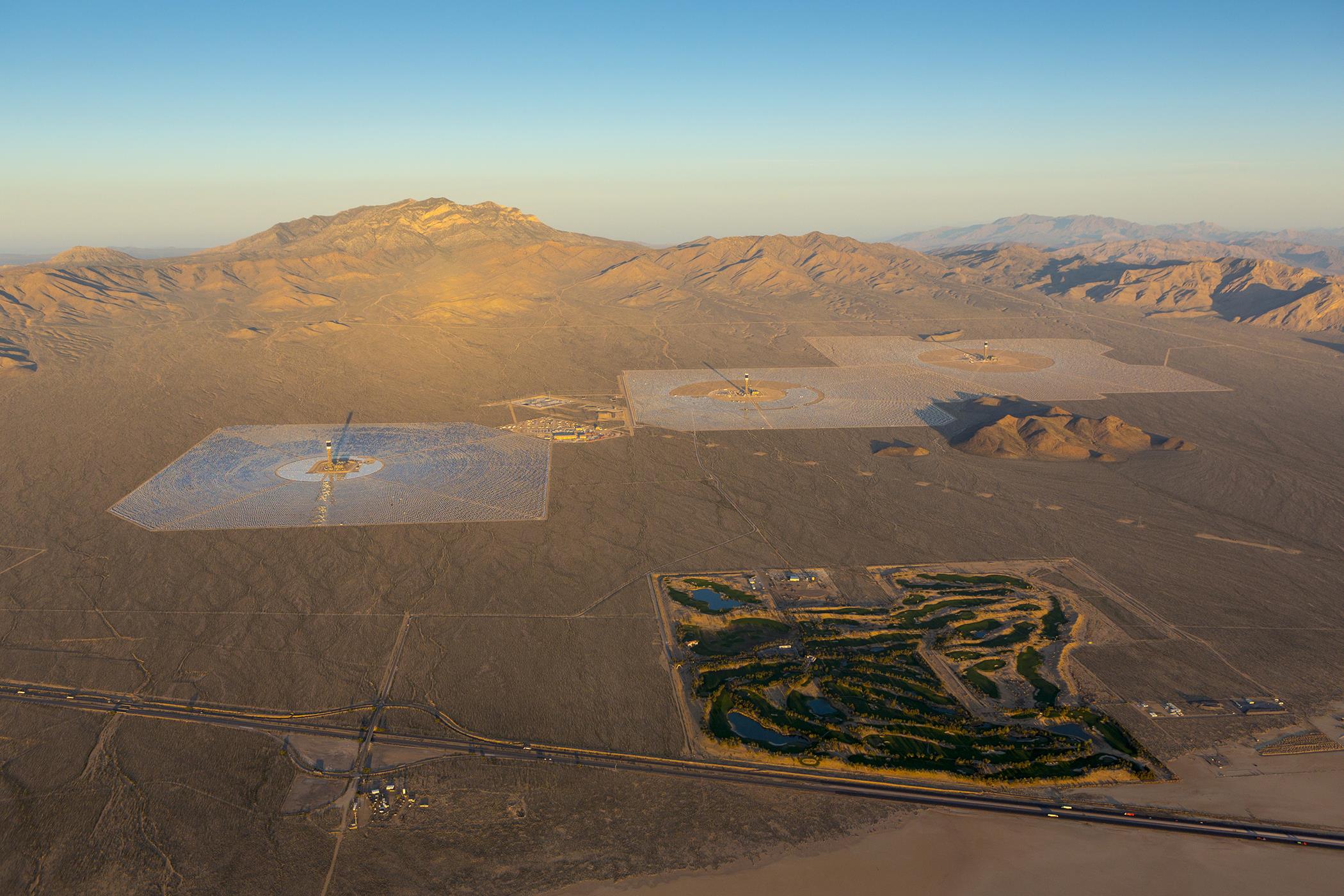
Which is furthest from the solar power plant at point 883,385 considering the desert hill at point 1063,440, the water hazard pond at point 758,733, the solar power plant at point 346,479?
the water hazard pond at point 758,733

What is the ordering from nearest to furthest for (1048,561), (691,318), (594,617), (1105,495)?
(594,617)
(1048,561)
(1105,495)
(691,318)

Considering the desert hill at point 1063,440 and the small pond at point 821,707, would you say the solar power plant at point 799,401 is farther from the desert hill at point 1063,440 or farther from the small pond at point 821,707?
the small pond at point 821,707

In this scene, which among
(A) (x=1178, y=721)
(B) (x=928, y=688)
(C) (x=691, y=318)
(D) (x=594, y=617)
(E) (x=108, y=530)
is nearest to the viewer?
(A) (x=1178, y=721)

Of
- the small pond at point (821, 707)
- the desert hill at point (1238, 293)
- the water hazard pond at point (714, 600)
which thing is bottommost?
the small pond at point (821, 707)

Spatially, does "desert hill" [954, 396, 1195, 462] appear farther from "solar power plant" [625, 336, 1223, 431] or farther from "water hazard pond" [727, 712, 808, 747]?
"water hazard pond" [727, 712, 808, 747]

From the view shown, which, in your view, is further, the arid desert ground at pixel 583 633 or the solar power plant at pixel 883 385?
the solar power plant at pixel 883 385

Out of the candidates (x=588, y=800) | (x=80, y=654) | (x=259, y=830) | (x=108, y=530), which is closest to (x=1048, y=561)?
(x=588, y=800)

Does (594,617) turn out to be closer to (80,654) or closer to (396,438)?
(80,654)
